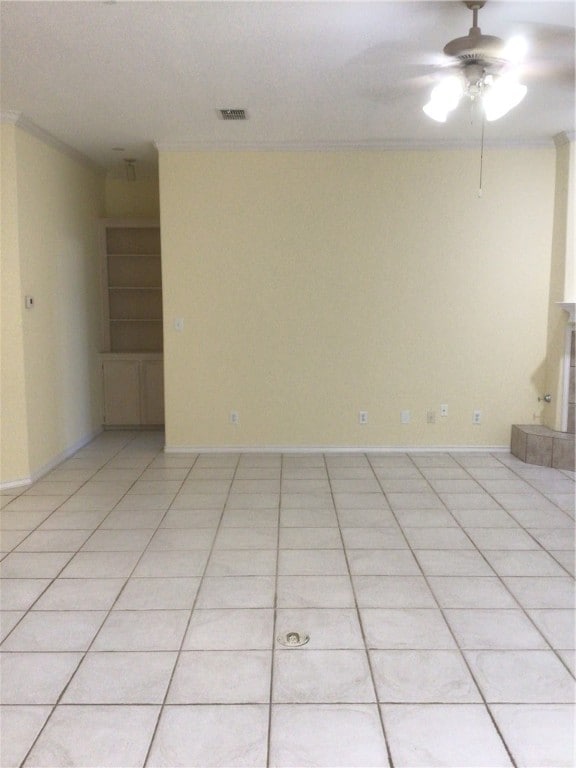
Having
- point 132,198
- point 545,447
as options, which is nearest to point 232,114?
point 132,198

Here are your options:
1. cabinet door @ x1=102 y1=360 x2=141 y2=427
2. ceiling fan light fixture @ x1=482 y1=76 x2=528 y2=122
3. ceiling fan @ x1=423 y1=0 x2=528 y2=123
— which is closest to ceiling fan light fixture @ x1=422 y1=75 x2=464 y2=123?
ceiling fan @ x1=423 y1=0 x2=528 y2=123

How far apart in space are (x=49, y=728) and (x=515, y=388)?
14.1ft

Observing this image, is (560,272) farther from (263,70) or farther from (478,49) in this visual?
(263,70)

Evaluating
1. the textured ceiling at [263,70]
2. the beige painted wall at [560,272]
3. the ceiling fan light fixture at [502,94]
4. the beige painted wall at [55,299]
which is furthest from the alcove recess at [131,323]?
the ceiling fan light fixture at [502,94]

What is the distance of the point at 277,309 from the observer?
523 centimetres

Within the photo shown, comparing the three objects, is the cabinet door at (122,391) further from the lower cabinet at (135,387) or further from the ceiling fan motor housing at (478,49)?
the ceiling fan motor housing at (478,49)

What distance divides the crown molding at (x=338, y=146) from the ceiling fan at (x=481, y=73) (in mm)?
1820

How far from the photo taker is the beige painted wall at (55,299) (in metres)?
4.45

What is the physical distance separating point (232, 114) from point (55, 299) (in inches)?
79.4

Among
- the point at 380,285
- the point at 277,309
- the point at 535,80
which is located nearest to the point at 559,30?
the point at 535,80

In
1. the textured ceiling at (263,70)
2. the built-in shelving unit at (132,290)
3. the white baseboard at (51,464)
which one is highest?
the textured ceiling at (263,70)

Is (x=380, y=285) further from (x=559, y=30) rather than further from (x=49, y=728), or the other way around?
(x=49, y=728)

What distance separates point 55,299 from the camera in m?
5.01

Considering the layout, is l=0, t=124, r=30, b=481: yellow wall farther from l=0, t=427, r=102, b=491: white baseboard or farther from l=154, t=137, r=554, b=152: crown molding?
l=154, t=137, r=554, b=152: crown molding
